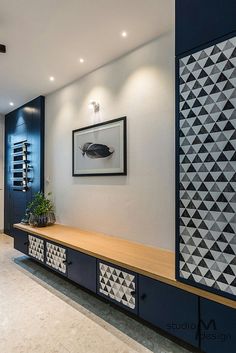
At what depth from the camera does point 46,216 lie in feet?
13.7

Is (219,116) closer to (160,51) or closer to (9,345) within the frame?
(160,51)

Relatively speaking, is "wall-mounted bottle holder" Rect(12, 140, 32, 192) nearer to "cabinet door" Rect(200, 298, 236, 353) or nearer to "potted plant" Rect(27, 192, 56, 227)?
"potted plant" Rect(27, 192, 56, 227)

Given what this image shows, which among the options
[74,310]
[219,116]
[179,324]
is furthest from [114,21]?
[74,310]

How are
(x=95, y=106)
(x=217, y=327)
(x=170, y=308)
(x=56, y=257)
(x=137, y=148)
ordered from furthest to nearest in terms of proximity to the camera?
(x=95, y=106) < (x=56, y=257) < (x=137, y=148) < (x=170, y=308) < (x=217, y=327)

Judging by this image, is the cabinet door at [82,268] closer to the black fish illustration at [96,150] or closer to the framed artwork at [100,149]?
the framed artwork at [100,149]

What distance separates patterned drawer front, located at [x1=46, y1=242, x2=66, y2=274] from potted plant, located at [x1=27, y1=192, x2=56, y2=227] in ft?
2.56

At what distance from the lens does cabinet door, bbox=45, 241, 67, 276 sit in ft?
10.1

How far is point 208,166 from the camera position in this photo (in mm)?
Result: 1739

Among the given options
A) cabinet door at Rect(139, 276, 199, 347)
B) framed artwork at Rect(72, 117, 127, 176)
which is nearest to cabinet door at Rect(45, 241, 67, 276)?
framed artwork at Rect(72, 117, 127, 176)

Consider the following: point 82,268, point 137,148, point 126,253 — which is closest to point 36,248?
point 82,268

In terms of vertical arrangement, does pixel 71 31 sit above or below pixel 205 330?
above

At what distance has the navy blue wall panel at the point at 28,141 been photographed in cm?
488

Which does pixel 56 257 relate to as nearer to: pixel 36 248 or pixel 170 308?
pixel 36 248

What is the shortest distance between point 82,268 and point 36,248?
4.03 ft
